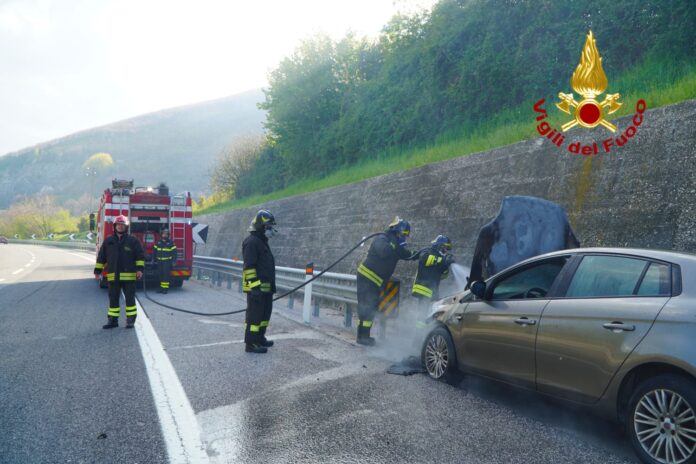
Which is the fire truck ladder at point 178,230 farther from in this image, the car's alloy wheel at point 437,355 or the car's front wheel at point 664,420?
the car's front wheel at point 664,420

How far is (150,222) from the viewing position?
596 inches

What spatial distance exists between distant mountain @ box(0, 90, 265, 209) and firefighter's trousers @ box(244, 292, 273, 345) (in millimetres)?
120537

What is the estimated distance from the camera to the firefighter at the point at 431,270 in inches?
292

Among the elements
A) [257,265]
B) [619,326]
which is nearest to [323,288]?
[257,265]

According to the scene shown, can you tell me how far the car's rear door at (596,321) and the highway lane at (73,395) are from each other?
3.03m

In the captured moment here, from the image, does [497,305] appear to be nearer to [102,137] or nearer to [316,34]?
[316,34]

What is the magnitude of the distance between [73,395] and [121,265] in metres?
4.50

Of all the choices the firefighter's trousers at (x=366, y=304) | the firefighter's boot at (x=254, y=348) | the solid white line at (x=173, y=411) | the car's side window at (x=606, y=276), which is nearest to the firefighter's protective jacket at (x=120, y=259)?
the solid white line at (x=173, y=411)

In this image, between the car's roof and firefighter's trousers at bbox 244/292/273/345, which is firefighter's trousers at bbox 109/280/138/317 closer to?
firefighter's trousers at bbox 244/292/273/345

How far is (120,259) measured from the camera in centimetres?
888

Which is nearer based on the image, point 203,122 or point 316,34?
point 316,34

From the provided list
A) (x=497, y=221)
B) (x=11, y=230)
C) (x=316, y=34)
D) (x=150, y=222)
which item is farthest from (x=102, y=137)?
(x=497, y=221)

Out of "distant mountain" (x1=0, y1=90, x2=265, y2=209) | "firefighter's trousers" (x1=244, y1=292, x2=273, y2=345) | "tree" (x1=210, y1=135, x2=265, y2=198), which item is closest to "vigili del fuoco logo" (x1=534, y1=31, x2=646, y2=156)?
"firefighter's trousers" (x1=244, y1=292, x2=273, y2=345)

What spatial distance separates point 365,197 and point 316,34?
16.2 meters
